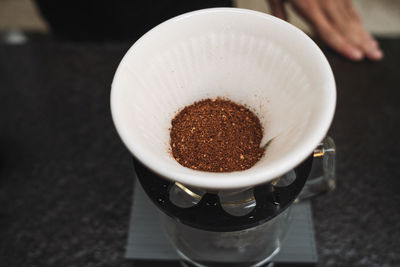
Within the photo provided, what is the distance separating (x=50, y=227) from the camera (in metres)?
0.84

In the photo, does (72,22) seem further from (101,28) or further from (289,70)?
(289,70)

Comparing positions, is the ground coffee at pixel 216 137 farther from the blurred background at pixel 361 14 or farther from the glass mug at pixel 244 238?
the blurred background at pixel 361 14

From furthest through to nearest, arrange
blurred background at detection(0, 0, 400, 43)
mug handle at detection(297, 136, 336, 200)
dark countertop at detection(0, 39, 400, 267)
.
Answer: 1. blurred background at detection(0, 0, 400, 43)
2. dark countertop at detection(0, 39, 400, 267)
3. mug handle at detection(297, 136, 336, 200)

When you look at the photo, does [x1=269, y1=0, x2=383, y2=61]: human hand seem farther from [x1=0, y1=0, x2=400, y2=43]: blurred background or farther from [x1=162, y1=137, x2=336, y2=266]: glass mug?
[x1=0, y1=0, x2=400, y2=43]: blurred background

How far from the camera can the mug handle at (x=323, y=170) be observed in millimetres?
640

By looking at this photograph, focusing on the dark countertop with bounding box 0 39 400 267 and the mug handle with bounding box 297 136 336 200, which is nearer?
the mug handle with bounding box 297 136 336 200

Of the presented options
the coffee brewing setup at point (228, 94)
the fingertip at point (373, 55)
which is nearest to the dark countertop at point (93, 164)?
the fingertip at point (373, 55)

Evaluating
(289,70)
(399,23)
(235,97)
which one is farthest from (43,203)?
(399,23)

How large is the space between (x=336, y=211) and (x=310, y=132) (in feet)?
1.47

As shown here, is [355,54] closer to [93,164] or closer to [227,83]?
[227,83]

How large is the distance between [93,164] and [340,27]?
80 centimetres

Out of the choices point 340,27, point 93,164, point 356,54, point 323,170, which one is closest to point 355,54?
point 356,54

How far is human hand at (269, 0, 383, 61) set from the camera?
1.05 meters

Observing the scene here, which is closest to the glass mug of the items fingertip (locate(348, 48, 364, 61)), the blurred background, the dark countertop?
the dark countertop
